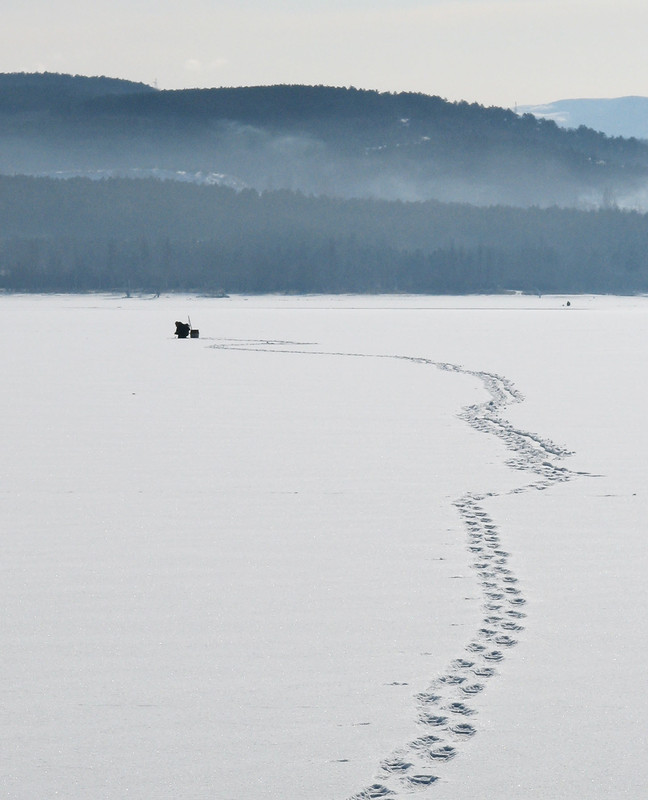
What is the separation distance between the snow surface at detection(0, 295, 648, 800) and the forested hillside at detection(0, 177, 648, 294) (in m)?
117

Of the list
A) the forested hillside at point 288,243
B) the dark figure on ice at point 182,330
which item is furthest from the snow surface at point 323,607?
the forested hillside at point 288,243

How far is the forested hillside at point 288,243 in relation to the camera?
136750 millimetres

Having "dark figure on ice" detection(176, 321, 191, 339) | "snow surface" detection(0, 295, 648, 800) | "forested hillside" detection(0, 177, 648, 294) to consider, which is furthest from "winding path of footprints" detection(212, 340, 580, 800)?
"forested hillside" detection(0, 177, 648, 294)

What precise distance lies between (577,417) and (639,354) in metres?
14.6

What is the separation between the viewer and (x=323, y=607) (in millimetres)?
6680

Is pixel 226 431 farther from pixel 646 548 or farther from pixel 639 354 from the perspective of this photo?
pixel 639 354

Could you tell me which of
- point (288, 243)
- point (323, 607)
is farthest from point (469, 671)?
point (288, 243)

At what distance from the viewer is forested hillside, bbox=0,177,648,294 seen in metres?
137

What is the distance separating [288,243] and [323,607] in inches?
5632

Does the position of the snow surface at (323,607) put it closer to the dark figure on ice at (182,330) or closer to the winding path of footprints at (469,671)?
the winding path of footprints at (469,671)

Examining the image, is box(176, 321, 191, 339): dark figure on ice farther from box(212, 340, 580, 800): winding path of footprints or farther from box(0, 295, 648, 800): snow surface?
box(212, 340, 580, 800): winding path of footprints

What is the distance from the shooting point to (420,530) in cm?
881

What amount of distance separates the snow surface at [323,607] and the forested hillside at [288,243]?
117139mm

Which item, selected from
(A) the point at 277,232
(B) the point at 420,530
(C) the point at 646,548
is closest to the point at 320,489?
(B) the point at 420,530
